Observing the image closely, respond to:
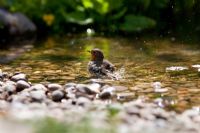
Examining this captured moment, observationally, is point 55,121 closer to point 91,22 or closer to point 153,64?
point 153,64

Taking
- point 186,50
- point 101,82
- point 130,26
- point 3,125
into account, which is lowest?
point 3,125

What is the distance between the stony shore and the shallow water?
0.41m

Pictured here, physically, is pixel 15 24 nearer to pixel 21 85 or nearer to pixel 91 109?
pixel 21 85

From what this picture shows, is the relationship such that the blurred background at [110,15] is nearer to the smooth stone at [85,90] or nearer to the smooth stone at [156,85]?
the smooth stone at [156,85]

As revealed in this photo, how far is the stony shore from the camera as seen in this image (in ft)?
18.7

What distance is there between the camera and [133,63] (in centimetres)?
972

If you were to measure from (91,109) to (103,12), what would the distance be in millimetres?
8241

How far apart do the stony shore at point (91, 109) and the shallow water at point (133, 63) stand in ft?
1.35

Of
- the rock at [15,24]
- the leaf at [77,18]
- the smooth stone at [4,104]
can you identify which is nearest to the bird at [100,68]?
the smooth stone at [4,104]

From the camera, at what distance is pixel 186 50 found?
36.3 feet

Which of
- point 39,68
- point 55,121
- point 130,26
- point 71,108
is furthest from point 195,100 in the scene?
point 130,26

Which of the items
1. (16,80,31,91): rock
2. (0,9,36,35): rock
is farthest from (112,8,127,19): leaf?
(16,80,31,91): rock

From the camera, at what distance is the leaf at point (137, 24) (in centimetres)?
1427

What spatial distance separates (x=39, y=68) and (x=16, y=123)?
12.9 ft
